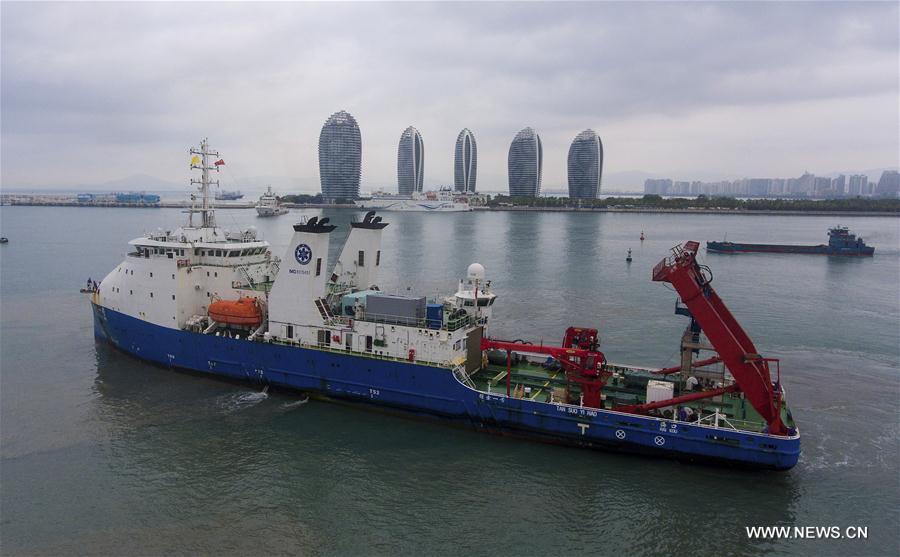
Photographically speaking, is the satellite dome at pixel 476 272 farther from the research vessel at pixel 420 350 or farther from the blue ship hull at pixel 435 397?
the blue ship hull at pixel 435 397

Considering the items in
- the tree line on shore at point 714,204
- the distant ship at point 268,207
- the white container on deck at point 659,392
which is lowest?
the white container on deck at point 659,392

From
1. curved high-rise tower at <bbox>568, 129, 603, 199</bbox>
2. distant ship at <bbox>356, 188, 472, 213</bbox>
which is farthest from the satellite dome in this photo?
curved high-rise tower at <bbox>568, 129, 603, 199</bbox>

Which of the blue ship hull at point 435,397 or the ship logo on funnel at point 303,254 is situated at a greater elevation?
the ship logo on funnel at point 303,254

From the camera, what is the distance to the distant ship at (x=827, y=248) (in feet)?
212

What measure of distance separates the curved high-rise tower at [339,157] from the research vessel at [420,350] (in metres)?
166

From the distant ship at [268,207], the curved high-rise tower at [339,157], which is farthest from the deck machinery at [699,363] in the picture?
the curved high-rise tower at [339,157]

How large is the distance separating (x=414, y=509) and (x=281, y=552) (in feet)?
11.0

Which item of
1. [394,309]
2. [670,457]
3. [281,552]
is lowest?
[281,552]

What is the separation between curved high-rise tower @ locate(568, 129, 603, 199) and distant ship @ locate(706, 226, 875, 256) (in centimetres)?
12252

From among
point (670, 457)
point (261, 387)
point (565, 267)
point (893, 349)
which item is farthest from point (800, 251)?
point (261, 387)

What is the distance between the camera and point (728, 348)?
→ 15367 millimetres

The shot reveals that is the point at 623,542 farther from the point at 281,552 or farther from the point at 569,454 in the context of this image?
the point at 281,552

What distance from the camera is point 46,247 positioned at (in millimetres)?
66500

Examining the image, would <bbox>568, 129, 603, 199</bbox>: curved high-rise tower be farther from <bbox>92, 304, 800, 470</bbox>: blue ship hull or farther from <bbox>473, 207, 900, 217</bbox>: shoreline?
<bbox>92, 304, 800, 470</bbox>: blue ship hull
